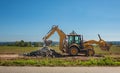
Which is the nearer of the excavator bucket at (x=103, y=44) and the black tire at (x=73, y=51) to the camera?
the black tire at (x=73, y=51)

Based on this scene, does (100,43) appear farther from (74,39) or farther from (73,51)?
(73,51)

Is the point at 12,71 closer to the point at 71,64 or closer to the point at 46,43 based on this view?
the point at 71,64

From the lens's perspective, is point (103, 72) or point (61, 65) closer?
point (103, 72)

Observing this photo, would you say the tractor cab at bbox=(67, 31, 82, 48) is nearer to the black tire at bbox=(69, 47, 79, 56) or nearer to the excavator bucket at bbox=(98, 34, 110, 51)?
the black tire at bbox=(69, 47, 79, 56)

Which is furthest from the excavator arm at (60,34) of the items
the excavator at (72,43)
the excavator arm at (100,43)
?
the excavator arm at (100,43)

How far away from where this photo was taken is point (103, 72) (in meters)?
15.4

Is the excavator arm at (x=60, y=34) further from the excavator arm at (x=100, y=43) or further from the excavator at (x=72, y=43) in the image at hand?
the excavator arm at (x=100, y=43)

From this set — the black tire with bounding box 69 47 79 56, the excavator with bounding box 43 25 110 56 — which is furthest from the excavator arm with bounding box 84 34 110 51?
the black tire with bounding box 69 47 79 56

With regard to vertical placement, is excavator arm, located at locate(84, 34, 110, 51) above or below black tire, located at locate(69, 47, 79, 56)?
above

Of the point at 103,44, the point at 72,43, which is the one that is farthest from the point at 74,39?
the point at 103,44

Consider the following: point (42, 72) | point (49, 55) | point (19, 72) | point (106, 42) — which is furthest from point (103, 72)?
point (106, 42)

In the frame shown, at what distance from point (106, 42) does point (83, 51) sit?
3.57 m

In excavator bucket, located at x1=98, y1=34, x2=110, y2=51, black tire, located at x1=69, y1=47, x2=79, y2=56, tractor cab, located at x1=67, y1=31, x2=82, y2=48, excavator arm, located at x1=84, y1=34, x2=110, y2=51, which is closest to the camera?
black tire, located at x1=69, y1=47, x2=79, y2=56

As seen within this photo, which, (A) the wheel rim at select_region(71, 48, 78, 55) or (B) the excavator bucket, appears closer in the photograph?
(A) the wheel rim at select_region(71, 48, 78, 55)
